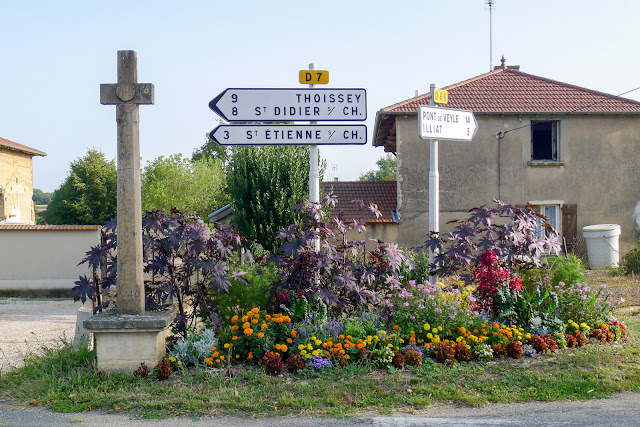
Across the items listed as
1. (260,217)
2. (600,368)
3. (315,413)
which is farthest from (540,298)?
(260,217)

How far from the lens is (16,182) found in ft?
95.2

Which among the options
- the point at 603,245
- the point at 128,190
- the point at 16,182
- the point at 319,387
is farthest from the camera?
the point at 16,182

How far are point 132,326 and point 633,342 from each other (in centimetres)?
510

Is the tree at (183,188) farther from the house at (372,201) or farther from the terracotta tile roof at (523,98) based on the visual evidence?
the terracotta tile roof at (523,98)

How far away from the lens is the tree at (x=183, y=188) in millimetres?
36250

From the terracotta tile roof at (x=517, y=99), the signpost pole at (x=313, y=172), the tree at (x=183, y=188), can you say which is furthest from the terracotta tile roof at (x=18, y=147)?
the signpost pole at (x=313, y=172)

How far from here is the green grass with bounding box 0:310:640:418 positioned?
4457 millimetres

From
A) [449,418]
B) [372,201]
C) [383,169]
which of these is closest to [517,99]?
[372,201]

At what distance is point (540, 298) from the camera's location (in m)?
6.13

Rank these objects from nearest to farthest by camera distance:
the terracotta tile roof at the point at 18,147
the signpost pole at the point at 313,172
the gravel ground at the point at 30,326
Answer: the signpost pole at the point at 313,172
the gravel ground at the point at 30,326
the terracotta tile roof at the point at 18,147

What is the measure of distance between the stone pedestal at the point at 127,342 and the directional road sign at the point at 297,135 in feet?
7.14

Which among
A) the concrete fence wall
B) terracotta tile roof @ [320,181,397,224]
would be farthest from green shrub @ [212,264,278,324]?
A: terracotta tile roof @ [320,181,397,224]

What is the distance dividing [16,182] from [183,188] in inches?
418

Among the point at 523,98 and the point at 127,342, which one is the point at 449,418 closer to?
the point at 127,342
